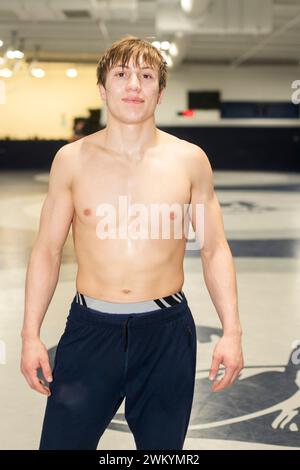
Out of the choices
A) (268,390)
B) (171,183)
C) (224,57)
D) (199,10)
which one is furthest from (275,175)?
(171,183)

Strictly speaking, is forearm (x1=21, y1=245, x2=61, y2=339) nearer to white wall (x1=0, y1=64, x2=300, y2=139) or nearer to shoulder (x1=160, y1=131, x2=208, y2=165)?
shoulder (x1=160, y1=131, x2=208, y2=165)

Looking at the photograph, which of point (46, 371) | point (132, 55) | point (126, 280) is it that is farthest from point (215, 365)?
point (132, 55)

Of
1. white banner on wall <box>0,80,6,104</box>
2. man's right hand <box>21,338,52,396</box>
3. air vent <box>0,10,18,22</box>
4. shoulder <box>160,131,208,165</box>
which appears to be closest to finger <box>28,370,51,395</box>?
man's right hand <box>21,338,52,396</box>

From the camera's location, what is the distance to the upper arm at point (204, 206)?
1.74 meters

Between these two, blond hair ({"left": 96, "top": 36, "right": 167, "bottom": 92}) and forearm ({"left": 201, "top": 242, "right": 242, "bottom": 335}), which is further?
forearm ({"left": 201, "top": 242, "right": 242, "bottom": 335})

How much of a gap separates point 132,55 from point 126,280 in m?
0.54

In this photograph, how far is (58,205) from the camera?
172cm

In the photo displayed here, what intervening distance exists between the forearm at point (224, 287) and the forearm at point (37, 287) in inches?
15.9

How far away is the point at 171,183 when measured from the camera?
5.60 feet

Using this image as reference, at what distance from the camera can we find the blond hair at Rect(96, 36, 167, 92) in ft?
5.38

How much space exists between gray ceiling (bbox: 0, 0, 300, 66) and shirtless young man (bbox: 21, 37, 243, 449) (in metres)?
9.43
